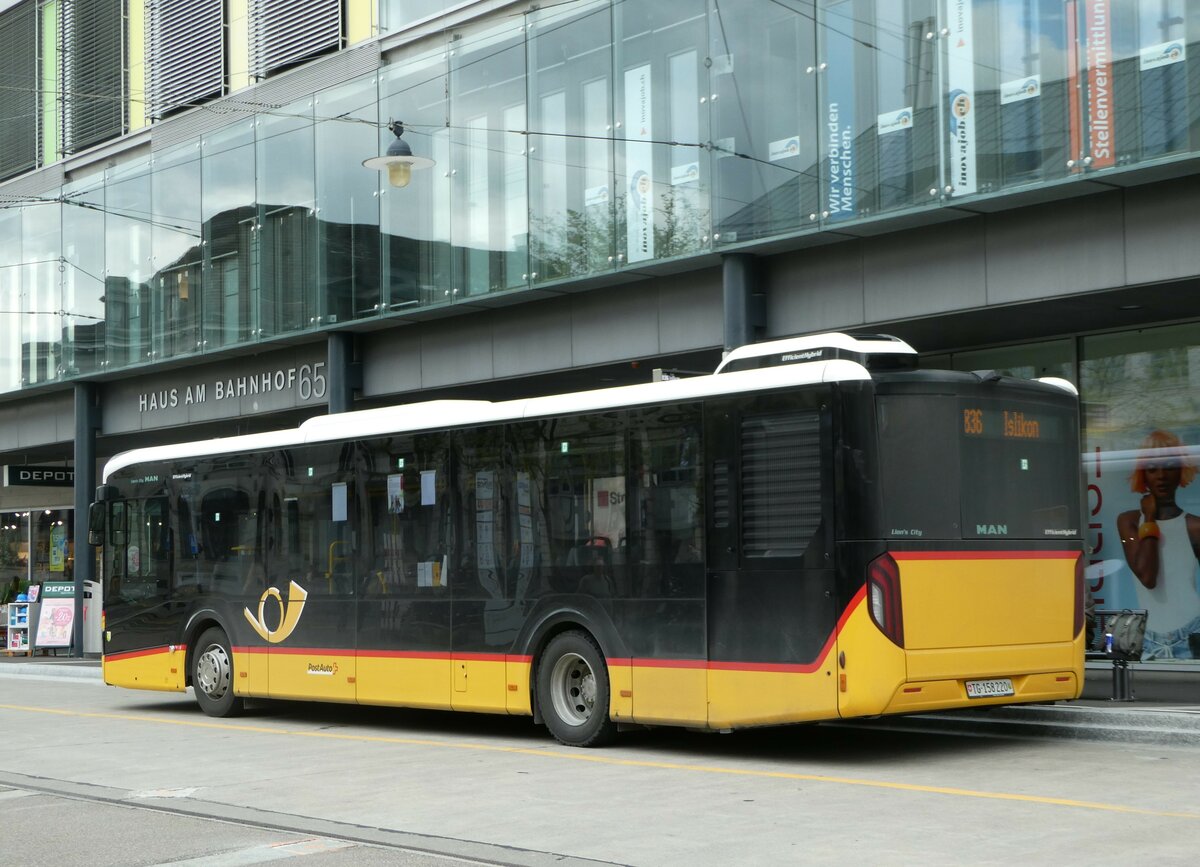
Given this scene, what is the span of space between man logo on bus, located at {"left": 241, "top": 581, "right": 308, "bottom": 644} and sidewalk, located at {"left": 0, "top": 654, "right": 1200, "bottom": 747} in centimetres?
577

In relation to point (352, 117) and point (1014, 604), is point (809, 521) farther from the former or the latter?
point (352, 117)

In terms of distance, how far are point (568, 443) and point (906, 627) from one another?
3.52 m

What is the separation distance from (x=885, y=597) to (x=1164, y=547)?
8677 millimetres

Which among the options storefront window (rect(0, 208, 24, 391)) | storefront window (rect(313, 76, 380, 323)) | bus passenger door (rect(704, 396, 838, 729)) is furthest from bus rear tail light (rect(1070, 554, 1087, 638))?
storefront window (rect(0, 208, 24, 391))

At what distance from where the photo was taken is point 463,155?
2186cm

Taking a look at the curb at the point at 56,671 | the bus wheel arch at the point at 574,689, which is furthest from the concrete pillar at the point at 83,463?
the bus wheel arch at the point at 574,689

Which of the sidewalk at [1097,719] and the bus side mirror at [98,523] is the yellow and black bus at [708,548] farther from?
the bus side mirror at [98,523]

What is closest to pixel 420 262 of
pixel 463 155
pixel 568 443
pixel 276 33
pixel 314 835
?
pixel 463 155

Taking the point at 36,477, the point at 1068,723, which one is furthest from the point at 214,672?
the point at 36,477

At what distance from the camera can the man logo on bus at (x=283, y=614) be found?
15.9 m

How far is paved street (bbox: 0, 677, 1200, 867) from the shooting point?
8008 millimetres

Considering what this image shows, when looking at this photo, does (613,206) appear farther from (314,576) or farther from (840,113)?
(314,576)

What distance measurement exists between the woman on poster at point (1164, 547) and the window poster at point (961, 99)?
4.59m

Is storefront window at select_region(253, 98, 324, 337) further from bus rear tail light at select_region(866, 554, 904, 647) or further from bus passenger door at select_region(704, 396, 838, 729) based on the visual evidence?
bus rear tail light at select_region(866, 554, 904, 647)
